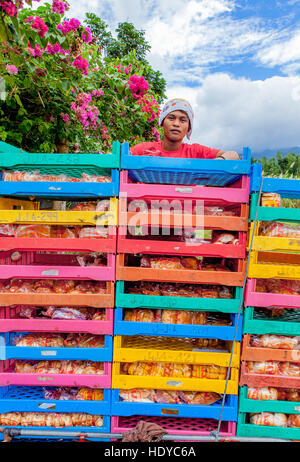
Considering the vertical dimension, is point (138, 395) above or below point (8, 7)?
below

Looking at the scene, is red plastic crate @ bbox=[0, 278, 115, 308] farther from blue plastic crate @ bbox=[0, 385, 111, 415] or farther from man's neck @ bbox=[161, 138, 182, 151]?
man's neck @ bbox=[161, 138, 182, 151]

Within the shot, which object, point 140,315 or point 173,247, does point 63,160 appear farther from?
point 140,315

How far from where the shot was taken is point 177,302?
5.93ft

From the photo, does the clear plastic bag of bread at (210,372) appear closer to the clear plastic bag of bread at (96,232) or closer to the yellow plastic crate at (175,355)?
the yellow plastic crate at (175,355)

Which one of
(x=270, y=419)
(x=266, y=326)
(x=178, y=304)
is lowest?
(x=270, y=419)

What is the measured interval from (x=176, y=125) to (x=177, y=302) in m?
1.40

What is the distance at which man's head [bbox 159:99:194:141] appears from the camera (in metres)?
2.27

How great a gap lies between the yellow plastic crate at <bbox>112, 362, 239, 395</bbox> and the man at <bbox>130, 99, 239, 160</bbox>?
1570mm

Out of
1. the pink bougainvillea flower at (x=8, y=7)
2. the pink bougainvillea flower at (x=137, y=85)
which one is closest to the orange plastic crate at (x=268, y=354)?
the pink bougainvillea flower at (x=8, y=7)

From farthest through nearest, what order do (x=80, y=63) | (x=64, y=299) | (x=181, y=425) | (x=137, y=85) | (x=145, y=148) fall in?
(x=137, y=85) < (x=80, y=63) < (x=145, y=148) < (x=181, y=425) < (x=64, y=299)

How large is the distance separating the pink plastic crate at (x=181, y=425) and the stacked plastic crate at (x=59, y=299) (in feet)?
0.36

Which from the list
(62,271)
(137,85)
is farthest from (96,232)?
(137,85)

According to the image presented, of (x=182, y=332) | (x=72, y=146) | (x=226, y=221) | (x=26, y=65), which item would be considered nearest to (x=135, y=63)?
(x=72, y=146)

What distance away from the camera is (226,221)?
69.3 inches
